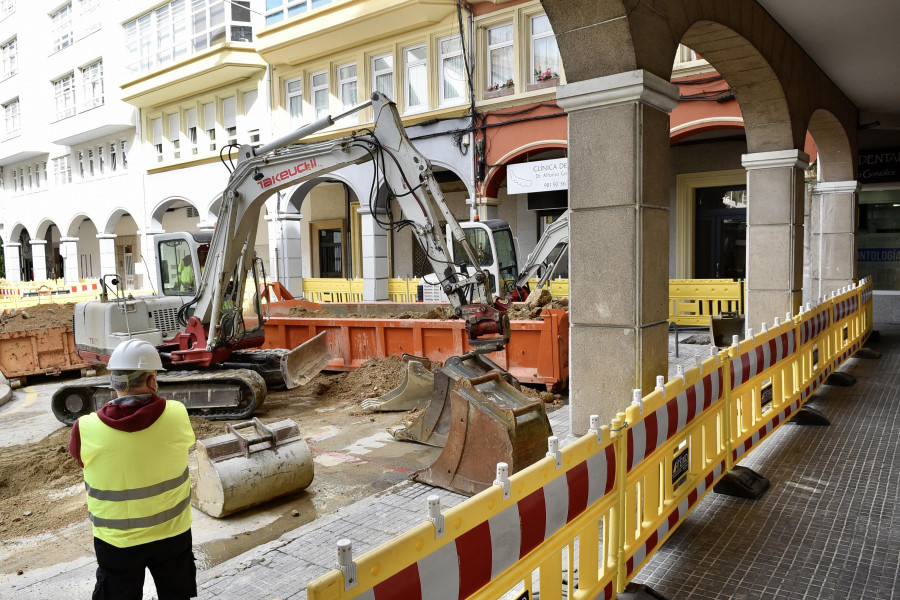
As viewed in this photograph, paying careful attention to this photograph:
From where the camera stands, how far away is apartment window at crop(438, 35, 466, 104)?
739 inches

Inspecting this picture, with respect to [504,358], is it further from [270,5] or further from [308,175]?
[270,5]

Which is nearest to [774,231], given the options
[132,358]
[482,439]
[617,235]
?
[617,235]

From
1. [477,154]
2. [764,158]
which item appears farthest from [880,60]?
[477,154]

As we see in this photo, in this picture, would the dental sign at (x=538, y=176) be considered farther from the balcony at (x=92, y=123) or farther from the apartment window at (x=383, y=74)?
the balcony at (x=92, y=123)

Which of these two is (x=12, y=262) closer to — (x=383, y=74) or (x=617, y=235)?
(x=383, y=74)

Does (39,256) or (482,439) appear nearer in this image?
(482,439)

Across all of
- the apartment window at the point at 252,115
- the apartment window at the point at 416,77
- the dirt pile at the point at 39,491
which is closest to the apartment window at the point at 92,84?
the apartment window at the point at 252,115

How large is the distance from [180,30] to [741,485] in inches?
1001

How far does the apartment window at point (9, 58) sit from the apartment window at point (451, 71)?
27.8 meters

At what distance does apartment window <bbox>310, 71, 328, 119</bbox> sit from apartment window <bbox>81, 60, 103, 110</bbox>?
1262 cm

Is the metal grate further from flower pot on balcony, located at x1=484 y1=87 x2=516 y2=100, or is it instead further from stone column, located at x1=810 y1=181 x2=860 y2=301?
stone column, located at x1=810 y1=181 x2=860 y2=301

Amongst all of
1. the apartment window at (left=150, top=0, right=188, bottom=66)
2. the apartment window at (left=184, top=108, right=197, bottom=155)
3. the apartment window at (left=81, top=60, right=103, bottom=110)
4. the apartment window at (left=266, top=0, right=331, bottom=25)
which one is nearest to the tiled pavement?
the apartment window at (left=266, top=0, right=331, bottom=25)

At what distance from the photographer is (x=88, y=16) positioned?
95.5 feet

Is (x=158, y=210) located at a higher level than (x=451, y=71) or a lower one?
lower
